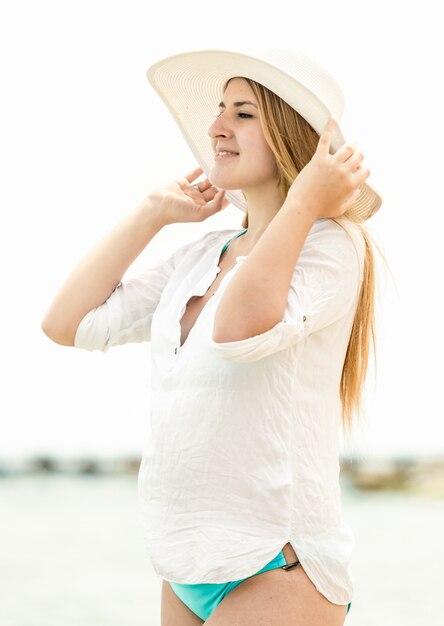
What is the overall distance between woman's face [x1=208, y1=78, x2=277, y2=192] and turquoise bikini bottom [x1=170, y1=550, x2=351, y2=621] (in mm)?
559

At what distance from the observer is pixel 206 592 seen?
1246 millimetres

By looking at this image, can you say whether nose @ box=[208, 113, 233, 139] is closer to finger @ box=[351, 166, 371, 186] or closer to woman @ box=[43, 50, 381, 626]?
woman @ box=[43, 50, 381, 626]

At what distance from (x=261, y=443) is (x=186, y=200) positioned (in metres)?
0.51

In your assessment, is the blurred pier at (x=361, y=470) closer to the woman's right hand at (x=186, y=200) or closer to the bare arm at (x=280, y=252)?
the woman's right hand at (x=186, y=200)

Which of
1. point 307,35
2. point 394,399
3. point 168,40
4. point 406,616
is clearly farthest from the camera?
point 394,399

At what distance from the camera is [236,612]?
120 cm

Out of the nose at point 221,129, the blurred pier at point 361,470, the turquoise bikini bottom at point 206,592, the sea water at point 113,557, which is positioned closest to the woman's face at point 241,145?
the nose at point 221,129

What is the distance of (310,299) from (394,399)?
9.08 meters

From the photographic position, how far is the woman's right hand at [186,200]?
1.54m

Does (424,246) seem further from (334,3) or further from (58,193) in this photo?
(58,193)

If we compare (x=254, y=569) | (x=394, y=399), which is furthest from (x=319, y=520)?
(x=394, y=399)

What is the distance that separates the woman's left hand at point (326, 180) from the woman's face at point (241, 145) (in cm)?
16

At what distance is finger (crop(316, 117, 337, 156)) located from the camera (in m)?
1.21

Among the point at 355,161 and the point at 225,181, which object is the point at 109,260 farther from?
the point at 355,161
